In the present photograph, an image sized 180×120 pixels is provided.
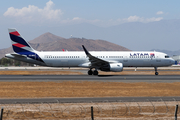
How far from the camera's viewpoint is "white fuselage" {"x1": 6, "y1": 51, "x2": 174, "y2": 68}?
46281 mm

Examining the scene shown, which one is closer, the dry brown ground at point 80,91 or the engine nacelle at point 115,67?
the dry brown ground at point 80,91

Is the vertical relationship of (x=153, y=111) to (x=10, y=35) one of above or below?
below

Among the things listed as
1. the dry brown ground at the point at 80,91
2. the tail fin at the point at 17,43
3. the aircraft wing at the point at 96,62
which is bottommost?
the dry brown ground at the point at 80,91

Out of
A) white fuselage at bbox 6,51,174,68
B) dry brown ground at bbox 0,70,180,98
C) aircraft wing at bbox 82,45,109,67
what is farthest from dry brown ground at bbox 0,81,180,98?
white fuselage at bbox 6,51,174,68

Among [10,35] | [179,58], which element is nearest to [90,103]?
[10,35]

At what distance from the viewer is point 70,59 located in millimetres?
46562

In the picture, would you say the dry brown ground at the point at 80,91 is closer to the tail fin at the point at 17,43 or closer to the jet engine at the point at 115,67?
the jet engine at the point at 115,67

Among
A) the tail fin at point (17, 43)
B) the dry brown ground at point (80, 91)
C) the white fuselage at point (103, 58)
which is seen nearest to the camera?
the dry brown ground at point (80, 91)

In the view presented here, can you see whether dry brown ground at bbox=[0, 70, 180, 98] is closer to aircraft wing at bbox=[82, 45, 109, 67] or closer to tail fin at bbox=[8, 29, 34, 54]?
aircraft wing at bbox=[82, 45, 109, 67]

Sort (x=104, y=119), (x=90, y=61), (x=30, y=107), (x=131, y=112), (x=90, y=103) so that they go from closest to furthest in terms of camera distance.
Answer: (x=104, y=119) → (x=131, y=112) → (x=30, y=107) → (x=90, y=103) → (x=90, y=61)

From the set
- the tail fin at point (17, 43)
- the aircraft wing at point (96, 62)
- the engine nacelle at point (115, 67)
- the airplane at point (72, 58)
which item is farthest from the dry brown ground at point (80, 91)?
the tail fin at point (17, 43)

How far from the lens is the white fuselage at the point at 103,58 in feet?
152

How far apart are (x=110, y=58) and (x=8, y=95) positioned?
27.4 meters

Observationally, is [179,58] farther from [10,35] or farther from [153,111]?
[153,111]
